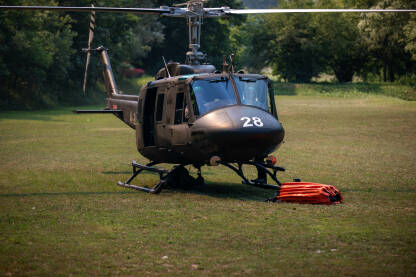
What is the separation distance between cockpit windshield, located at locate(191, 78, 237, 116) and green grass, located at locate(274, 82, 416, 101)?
163 feet

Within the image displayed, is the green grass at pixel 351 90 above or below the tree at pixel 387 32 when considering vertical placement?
below

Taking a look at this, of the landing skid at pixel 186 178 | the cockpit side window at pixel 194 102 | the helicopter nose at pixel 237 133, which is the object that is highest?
the cockpit side window at pixel 194 102

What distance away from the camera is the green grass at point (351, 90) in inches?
2552

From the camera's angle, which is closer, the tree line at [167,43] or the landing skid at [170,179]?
the landing skid at [170,179]

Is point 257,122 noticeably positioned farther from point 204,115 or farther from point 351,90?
point 351,90

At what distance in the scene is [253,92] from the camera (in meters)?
13.0

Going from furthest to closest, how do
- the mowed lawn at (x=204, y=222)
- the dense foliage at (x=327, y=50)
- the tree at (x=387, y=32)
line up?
the dense foliage at (x=327, y=50)
the tree at (x=387, y=32)
the mowed lawn at (x=204, y=222)

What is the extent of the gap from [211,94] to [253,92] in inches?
36.6

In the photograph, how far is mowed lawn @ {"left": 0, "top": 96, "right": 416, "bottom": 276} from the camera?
310 inches

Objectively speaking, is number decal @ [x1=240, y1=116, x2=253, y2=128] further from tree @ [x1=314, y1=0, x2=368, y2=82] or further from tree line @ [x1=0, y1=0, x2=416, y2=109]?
tree @ [x1=314, y1=0, x2=368, y2=82]

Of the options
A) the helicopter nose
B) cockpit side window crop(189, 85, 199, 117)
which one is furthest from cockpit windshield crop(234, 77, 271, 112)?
cockpit side window crop(189, 85, 199, 117)

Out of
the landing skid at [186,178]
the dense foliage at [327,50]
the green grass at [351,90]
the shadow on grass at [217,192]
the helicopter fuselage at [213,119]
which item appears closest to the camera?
the helicopter fuselage at [213,119]

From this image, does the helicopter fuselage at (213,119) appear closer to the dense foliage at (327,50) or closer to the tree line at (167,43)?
the tree line at (167,43)

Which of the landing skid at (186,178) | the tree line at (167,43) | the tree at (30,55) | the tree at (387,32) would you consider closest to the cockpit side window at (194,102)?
the landing skid at (186,178)
